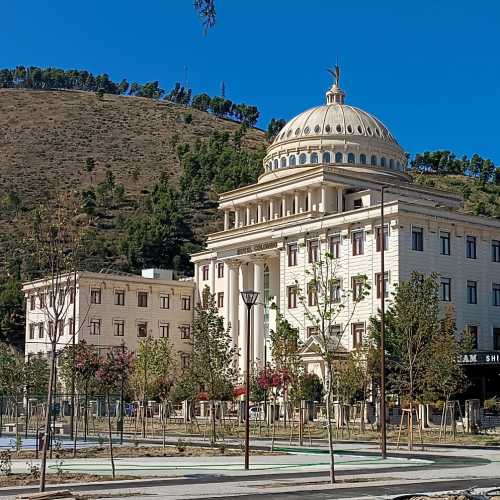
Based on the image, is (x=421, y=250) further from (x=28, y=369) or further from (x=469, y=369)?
(x=28, y=369)

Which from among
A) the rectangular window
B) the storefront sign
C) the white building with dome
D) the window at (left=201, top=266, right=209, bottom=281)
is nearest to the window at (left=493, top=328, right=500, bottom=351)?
the white building with dome

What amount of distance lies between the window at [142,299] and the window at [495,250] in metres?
35.5

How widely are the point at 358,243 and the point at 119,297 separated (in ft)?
97.7

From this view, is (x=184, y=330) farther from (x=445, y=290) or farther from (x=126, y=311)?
(x=445, y=290)

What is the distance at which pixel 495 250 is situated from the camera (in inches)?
3169

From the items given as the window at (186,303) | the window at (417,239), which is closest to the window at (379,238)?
the window at (417,239)

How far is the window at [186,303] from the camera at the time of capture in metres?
102

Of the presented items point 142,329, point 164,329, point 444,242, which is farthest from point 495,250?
point 142,329

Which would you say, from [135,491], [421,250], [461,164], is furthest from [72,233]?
[461,164]

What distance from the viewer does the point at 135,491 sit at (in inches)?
909

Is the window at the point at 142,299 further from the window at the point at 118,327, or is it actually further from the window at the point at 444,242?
the window at the point at 444,242

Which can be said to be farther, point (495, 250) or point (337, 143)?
point (337, 143)

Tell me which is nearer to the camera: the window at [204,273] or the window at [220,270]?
the window at [220,270]

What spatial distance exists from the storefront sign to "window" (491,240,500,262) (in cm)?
1798
